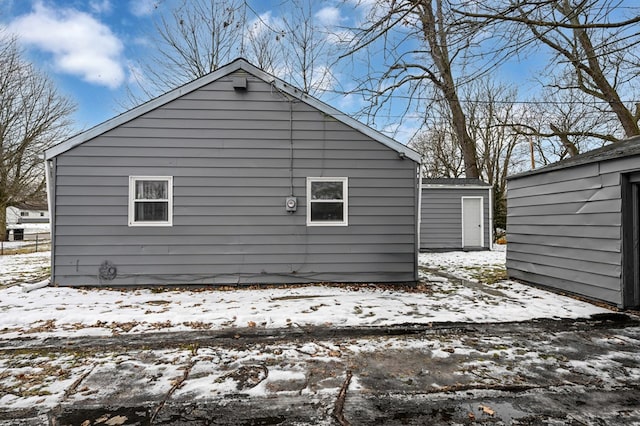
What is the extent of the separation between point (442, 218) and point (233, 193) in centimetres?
897

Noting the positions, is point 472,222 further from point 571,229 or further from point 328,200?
point 328,200

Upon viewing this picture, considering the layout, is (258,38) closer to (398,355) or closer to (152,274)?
(152,274)

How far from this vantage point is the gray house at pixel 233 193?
20.6 ft

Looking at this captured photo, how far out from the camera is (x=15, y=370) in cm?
296

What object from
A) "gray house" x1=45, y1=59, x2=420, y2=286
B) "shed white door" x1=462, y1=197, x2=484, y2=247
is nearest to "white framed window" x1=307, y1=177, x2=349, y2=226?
"gray house" x1=45, y1=59, x2=420, y2=286

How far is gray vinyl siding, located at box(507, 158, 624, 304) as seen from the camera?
198 inches

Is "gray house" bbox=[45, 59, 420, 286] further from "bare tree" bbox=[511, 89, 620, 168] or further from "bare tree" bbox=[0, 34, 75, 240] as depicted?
"bare tree" bbox=[0, 34, 75, 240]

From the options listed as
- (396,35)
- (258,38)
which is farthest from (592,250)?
(258,38)

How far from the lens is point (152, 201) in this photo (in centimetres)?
642

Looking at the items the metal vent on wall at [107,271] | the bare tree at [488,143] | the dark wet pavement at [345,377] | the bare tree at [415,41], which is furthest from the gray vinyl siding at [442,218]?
the metal vent on wall at [107,271]

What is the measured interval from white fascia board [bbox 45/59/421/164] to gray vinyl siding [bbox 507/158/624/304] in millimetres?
2625

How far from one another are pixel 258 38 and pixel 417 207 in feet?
36.5

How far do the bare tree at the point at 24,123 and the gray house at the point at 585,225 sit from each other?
21.3 metres

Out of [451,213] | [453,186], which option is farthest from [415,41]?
[451,213]
